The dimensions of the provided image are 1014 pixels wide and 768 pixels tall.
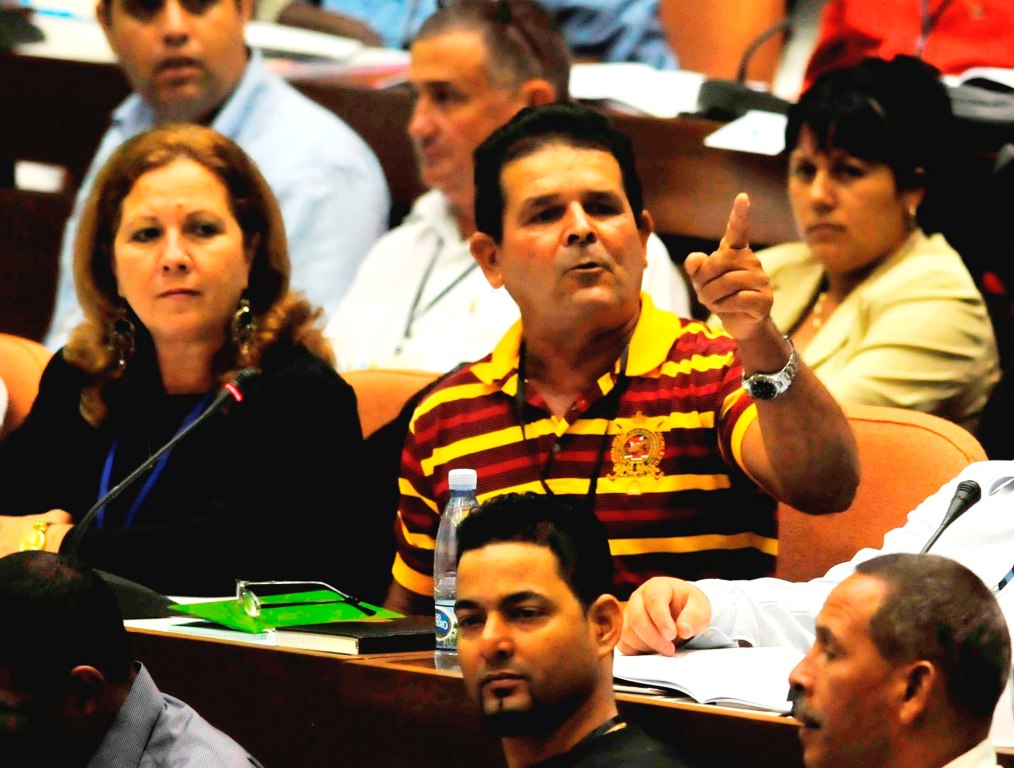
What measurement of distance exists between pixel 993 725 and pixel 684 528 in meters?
0.72

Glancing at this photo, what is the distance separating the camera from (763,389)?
2184 millimetres

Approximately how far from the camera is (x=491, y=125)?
3766mm

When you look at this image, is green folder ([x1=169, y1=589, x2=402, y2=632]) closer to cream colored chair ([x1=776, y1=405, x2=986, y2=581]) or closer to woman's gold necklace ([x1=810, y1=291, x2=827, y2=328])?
cream colored chair ([x1=776, y1=405, x2=986, y2=581])

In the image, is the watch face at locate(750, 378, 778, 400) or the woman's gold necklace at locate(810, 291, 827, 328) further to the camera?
the woman's gold necklace at locate(810, 291, 827, 328)

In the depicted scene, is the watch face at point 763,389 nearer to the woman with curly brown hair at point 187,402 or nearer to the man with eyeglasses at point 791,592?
the man with eyeglasses at point 791,592

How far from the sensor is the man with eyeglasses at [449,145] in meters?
3.75

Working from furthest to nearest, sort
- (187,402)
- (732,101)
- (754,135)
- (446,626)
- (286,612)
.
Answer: (732,101) → (754,135) → (187,402) → (286,612) → (446,626)

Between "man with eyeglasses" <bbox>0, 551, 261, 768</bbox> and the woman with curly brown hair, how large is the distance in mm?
598

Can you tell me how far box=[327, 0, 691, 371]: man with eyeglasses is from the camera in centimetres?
375

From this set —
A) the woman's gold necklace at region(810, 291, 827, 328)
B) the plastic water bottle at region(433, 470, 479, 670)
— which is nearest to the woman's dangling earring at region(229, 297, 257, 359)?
the plastic water bottle at region(433, 470, 479, 670)

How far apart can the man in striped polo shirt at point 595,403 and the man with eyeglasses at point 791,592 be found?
0.18 metres

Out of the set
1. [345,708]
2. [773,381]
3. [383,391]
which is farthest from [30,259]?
[773,381]

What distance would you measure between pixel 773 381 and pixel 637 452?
1.16ft

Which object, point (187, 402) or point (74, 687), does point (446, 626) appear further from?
point (187, 402)
